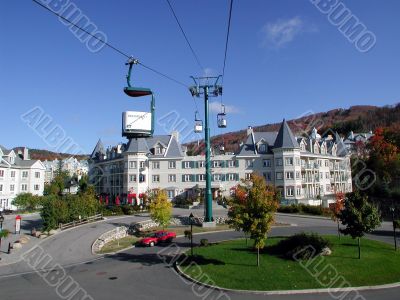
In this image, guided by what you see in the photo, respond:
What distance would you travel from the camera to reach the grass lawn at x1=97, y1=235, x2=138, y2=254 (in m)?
32.4

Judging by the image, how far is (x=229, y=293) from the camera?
63.4 ft

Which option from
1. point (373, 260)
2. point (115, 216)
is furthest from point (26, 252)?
point (373, 260)

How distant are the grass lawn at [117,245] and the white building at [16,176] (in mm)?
41486

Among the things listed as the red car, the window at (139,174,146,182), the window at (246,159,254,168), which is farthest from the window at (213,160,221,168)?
the red car

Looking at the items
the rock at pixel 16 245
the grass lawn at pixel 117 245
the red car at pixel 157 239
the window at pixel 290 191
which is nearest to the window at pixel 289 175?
the window at pixel 290 191

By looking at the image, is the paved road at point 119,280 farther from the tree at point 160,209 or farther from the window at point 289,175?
the window at point 289,175

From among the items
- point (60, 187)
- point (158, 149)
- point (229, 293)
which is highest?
point (158, 149)

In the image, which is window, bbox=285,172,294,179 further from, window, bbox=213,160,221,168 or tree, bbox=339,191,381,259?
tree, bbox=339,191,381,259

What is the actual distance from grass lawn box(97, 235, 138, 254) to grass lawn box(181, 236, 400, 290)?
897 centimetres

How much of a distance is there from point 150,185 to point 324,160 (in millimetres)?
35566

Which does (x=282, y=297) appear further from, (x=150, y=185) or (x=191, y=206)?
(x=150, y=185)

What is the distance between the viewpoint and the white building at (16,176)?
229 feet

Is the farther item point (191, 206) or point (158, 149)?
point (158, 149)

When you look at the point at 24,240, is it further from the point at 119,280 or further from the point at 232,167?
the point at 232,167
